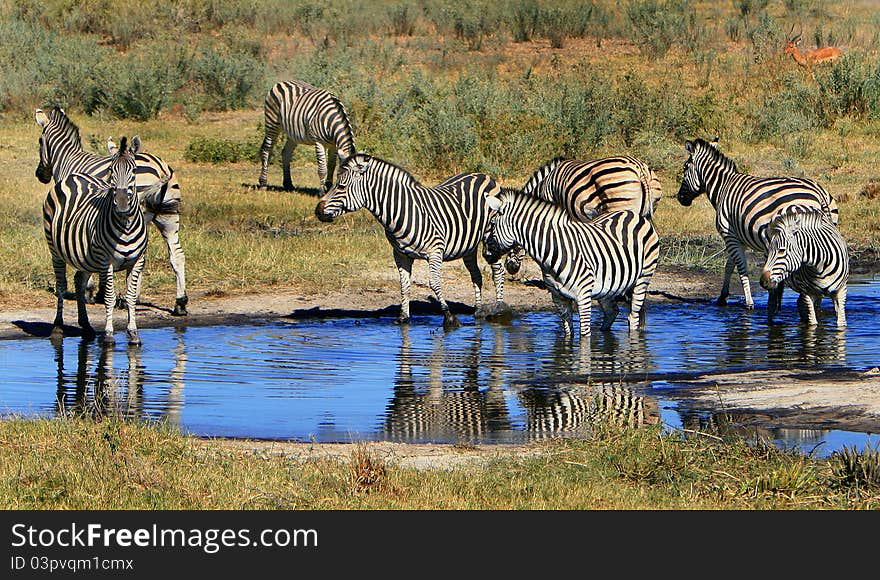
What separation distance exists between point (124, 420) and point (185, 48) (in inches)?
928

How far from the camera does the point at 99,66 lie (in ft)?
92.7

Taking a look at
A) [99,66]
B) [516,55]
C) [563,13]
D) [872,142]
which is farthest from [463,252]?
[563,13]

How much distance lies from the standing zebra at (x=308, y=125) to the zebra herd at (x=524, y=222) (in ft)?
18.6

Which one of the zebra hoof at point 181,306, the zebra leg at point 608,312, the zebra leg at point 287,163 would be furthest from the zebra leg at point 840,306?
the zebra leg at point 287,163

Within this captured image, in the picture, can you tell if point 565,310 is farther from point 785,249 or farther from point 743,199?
point 743,199

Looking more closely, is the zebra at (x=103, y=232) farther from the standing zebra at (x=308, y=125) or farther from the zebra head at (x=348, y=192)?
the standing zebra at (x=308, y=125)

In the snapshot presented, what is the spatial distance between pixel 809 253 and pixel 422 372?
3.97 metres

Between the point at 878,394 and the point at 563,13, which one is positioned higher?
the point at 563,13

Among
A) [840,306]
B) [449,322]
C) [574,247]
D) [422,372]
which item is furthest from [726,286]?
[422,372]

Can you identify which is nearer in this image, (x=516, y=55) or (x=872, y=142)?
(x=872, y=142)

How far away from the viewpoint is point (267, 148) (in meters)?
21.5

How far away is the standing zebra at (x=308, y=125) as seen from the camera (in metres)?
20.5

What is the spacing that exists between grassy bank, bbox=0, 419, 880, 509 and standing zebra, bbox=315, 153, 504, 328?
5.53m

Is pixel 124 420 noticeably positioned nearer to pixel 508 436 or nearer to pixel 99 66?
pixel 508 436
